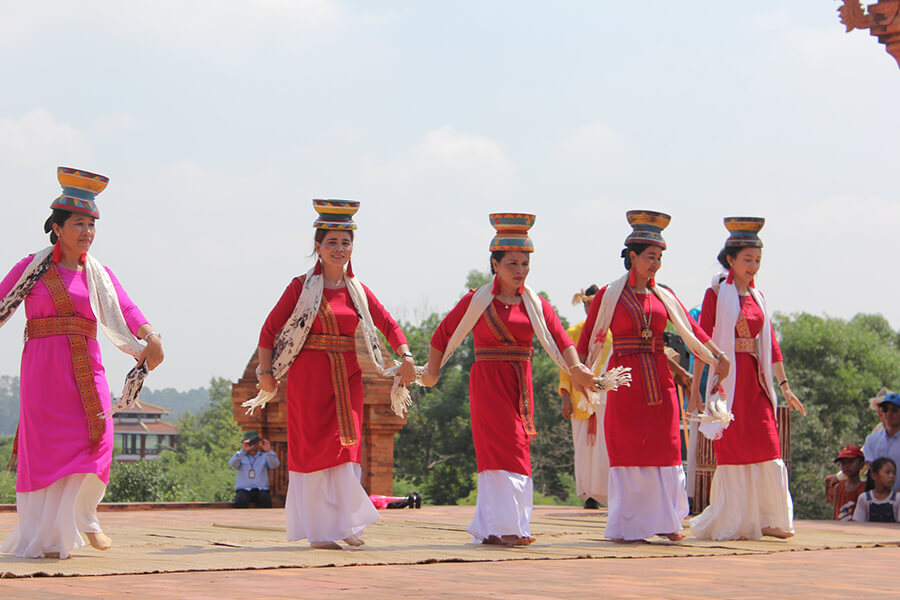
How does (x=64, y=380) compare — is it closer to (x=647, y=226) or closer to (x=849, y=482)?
(x=647, y=226)

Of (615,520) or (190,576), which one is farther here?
(615,520)

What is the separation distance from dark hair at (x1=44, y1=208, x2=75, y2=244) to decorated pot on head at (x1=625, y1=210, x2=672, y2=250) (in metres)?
3.53

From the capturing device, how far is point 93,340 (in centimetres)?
659

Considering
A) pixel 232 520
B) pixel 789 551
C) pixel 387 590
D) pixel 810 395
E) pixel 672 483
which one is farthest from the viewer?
pixel 810 395

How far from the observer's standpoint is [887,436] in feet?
36.1

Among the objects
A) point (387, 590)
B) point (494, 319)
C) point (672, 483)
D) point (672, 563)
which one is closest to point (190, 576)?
point (387, 590)

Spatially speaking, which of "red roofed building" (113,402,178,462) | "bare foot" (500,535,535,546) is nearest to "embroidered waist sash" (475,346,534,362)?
"bare foot" (500,535,535,546)

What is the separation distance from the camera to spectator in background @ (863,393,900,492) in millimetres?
10906

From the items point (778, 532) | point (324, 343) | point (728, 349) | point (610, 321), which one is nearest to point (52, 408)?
point (324, 343)

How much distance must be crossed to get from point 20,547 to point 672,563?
10.7 ft

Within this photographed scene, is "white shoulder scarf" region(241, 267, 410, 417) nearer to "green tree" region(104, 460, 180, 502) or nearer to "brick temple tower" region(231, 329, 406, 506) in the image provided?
"brick temple tower" region(231, 329, 406, 506)

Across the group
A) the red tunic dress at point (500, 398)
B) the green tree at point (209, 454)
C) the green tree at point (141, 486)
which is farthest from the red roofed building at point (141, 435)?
the red tunic dress at point (500, 398)

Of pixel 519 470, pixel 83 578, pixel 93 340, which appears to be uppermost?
pixel 93 340

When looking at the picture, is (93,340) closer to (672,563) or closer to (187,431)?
(672,563)
